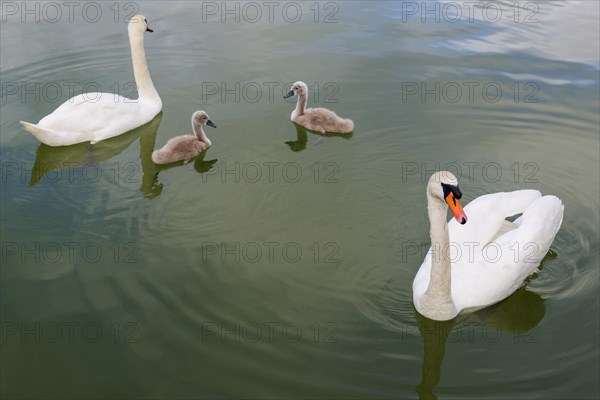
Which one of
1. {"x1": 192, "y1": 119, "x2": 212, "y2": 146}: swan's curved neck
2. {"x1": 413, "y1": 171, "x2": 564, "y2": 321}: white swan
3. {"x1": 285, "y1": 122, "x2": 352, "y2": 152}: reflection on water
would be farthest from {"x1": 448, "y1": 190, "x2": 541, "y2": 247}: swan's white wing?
{"x1": 192, "y1": 119, "x2": 212, "y2": 146}: swan's curved neck

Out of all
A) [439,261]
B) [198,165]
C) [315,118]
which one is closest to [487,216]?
[439,261]

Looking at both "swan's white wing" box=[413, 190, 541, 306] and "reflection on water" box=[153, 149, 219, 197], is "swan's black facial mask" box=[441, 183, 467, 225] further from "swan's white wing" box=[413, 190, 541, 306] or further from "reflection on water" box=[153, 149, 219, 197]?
"reflection on water" box=[153, 149, 219, 197]

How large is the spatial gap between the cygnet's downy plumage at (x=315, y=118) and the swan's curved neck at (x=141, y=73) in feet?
6.18

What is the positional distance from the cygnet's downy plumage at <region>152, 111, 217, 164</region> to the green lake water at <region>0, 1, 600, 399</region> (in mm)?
151

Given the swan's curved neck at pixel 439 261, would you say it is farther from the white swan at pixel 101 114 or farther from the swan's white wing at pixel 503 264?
the white swan at pixel 101 114

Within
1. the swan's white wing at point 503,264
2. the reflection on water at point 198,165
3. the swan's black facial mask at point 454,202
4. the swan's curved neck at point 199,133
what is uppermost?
the swan's black facial mask at point 454,202

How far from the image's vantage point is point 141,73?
9328mm

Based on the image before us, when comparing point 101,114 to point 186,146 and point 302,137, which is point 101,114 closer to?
point 186,146

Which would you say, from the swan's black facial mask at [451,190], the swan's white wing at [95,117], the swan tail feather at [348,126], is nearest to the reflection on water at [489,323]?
the swan's black facial mask at [451,190]

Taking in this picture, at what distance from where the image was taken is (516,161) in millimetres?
8070

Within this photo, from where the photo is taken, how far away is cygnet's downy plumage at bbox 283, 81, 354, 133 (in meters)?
8.69

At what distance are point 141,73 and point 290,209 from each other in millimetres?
3513

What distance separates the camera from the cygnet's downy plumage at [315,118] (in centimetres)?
869

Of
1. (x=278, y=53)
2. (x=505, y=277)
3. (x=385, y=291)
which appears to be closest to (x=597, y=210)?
(x=505, y=277)
